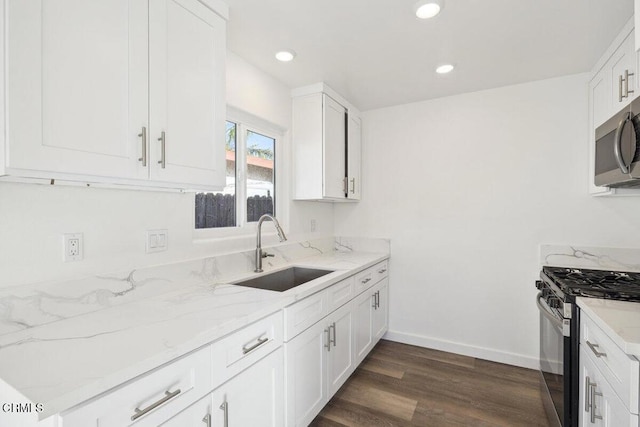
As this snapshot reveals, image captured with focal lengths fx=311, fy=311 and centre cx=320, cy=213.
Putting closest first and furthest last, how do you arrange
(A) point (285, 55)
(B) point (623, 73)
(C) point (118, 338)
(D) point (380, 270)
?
1. (C) point (118, 338)
2. (B) point (623, 73)
3. (A) point (285, 55)
4. (D) point (380, 270)

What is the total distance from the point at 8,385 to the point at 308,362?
122cm

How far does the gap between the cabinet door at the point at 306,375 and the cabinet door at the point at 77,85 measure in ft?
3.59

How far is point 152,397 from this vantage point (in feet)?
2.90

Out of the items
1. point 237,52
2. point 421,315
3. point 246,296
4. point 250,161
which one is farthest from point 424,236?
point 237,52

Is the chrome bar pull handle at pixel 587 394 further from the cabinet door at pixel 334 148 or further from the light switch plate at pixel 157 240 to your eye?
the light switch plate at pixel 157 240

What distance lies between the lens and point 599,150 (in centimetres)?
183

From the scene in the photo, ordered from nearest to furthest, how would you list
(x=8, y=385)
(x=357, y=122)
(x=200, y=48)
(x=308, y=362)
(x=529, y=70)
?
(x=8, y=385)
(x=200, y=48)
(x=308, y=362)
(x=529, y=70)
(x=357, y=122)

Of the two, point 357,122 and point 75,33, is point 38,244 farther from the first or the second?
point 357,122

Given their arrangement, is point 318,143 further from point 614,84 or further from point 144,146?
point 614,84

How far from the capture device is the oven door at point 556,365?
4.94 ft

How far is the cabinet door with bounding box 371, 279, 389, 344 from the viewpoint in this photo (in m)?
2.69

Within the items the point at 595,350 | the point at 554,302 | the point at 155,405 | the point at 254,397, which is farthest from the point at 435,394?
the point at 155,405

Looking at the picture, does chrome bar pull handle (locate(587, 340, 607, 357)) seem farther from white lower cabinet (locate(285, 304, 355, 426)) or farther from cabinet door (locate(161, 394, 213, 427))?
cabinet door (locate(161, 394, 213, 427))

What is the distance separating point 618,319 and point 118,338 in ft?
5.91
